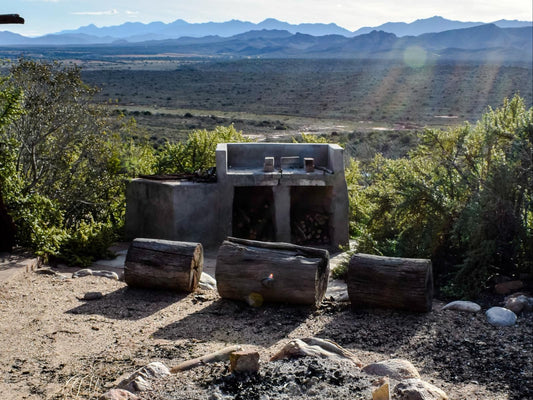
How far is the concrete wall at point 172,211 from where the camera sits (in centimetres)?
1095

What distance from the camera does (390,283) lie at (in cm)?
653

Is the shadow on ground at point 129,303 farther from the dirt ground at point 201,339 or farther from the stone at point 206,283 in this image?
the stone at point 206,283

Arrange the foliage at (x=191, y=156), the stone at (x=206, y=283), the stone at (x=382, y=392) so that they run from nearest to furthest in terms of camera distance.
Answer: the stone at (x=382, y=392) < the stone at (x=206, y=283) < the foliage at (x=191, y=156)

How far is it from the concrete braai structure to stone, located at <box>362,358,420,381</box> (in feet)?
21.5

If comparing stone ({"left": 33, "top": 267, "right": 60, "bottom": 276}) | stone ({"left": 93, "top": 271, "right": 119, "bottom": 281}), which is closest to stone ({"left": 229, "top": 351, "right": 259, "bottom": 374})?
stone ({"left": 93, "top": 271, "right": 119, "bottom": 281})

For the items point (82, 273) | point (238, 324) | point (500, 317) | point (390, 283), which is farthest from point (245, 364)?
point (82, 273)

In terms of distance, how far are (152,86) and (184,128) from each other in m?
31.5

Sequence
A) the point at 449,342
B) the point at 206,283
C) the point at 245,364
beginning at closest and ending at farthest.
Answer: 1. the point at 245,364
2. the point at 449,342
3. the point at 206,283

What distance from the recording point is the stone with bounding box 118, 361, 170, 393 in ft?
14.6

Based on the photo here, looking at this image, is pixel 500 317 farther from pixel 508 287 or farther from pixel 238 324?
pixel 238 324

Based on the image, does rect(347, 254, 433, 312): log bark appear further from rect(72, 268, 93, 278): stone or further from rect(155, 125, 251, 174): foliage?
rect(155, 125, 251, 174): foliage

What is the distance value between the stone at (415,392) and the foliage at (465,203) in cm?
347

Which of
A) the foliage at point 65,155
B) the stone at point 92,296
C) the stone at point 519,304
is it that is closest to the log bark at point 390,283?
the stone at point 519,304

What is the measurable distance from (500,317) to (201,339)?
2938 mm
